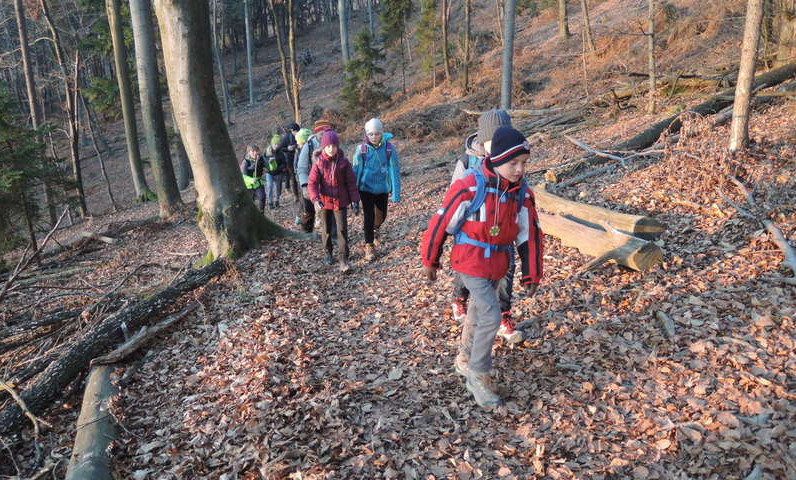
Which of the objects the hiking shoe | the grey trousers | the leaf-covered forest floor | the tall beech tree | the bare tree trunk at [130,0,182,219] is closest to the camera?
the leaf-covered forest floor

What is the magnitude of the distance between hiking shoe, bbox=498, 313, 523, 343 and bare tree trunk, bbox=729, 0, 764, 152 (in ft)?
15.6

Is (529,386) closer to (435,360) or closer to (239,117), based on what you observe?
(435,360)

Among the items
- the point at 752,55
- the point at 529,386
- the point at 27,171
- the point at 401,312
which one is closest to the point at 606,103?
the point at 752,55

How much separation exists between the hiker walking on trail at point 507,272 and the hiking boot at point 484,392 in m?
0.61

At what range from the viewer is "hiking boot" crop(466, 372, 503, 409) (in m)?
3.63

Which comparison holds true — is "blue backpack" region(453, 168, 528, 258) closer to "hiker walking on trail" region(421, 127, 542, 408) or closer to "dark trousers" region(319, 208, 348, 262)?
"hiker walking on trail" region(421, 127, 542, 408)

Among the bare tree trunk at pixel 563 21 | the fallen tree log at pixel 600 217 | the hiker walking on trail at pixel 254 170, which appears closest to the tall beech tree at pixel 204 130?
the hiker walking on trail at pixel 254 170

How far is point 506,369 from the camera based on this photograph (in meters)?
4.09

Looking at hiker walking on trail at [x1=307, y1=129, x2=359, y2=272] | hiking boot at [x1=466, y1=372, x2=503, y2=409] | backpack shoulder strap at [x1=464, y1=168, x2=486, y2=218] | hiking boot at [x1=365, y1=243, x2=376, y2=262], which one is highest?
backpack shoulder strap at [x1=464, y1=168, x2=486, y2=218]

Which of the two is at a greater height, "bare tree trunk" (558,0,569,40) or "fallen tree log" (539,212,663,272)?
"bare tree trunk" (558,0,569,40)

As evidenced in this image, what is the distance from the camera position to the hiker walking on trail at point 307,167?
24.8ft

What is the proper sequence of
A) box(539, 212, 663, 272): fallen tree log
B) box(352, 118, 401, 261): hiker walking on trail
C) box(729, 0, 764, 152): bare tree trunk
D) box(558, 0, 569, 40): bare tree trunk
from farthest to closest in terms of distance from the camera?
box(558, 0, 569, 40): bare tree trunk
box(352, 118, 401, 261): hiker walking on trail
box(729, 0, 764, 152): bare tree trunk
box(539, 212, 663, 272): fallen tree log

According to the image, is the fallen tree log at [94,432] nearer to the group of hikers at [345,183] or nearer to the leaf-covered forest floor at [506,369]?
the leaf-covered forest floor at [506,369]

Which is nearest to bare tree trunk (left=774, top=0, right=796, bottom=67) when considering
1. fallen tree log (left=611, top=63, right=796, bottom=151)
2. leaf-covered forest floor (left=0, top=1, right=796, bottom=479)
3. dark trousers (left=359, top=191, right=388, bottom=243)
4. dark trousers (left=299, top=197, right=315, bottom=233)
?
fallen tree log (left=611, top=63, right=796, bottom=151)
